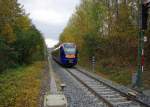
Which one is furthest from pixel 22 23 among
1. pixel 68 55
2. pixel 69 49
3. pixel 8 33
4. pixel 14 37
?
pixel 68 55

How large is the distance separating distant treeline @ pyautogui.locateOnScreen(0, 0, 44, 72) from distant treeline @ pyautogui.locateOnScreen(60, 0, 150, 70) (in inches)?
337

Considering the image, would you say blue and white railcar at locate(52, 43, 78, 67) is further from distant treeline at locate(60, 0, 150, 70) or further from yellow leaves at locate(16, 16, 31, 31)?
yellow leaves at locate(16, 16, 31, 31)

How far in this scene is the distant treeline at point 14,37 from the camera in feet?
105

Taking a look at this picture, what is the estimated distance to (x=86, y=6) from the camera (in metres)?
50.4

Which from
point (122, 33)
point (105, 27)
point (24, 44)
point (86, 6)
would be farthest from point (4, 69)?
point (86, 6)

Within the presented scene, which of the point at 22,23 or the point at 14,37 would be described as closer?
the point at 14,37

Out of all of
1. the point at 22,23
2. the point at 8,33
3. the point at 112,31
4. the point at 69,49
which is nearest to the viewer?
the point at 112,31

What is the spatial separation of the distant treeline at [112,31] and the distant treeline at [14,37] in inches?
337

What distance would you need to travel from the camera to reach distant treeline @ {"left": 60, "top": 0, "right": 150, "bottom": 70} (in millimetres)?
30500

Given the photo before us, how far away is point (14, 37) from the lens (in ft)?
120

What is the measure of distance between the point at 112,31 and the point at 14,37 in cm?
1205

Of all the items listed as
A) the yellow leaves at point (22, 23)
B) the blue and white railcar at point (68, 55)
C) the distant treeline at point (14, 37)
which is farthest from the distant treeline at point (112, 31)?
the yellow leaves at point (22, 23)

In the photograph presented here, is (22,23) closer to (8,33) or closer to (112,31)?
(8,33)

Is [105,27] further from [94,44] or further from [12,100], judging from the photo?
[12,100]
